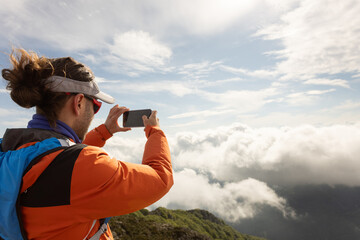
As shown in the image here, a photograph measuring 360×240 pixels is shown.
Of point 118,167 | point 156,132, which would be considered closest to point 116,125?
point 156,132

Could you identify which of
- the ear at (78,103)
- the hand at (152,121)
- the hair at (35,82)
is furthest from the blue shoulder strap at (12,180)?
the hand at (152,121)

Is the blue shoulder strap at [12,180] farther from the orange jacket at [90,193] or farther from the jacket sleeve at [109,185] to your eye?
the jacket sleeve at [109,185]

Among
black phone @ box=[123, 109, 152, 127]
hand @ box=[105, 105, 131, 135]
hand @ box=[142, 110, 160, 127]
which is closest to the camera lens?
hand @ box=[142, 110, 160, 127]

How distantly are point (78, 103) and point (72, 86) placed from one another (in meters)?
0.29

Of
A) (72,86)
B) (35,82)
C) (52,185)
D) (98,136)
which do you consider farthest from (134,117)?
(52,185)

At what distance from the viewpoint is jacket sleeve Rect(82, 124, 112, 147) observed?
4773mm

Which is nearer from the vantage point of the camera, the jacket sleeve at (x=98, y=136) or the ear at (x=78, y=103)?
the ear at (x=78, y=103)

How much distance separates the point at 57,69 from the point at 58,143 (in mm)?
1245

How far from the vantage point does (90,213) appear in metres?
2.31

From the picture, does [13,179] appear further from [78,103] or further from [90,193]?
[78,103]

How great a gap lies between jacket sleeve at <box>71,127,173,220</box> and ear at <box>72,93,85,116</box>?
1039 mm

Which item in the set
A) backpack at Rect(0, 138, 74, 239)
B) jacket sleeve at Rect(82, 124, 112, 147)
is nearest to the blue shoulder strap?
backpack at Rect(0, 138, 74, 239)

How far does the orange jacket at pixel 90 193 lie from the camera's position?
218 cm

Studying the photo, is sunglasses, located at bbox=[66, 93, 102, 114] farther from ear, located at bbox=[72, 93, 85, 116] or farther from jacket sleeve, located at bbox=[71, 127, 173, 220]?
jacket sleeve, located at bbox=[71, 127, 173, 220]
